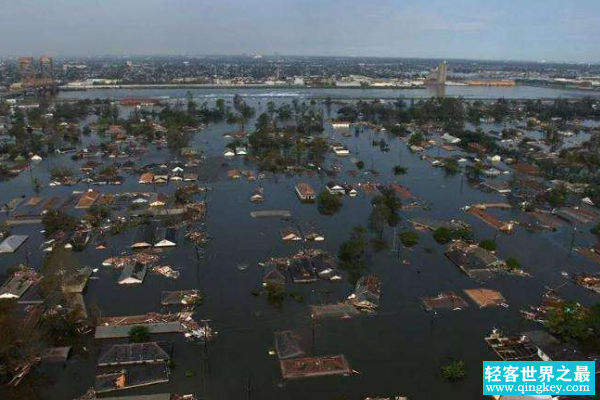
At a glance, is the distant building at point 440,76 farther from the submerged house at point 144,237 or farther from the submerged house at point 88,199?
the submerged house at point 144,237

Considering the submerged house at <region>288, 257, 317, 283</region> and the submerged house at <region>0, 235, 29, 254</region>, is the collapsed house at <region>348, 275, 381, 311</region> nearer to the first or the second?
the submerged house at <region>288, 257, 317, 283</region>

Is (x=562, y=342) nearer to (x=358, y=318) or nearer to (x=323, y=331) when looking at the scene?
(x=358, y=318)

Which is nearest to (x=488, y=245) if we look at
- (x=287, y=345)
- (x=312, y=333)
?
(x=312, y=333)

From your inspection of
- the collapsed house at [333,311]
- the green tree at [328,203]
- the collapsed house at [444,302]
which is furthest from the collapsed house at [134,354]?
the green tree at [328,203]

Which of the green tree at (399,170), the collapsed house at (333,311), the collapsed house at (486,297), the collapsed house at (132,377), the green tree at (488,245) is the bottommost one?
the collapsed house at (132,377)

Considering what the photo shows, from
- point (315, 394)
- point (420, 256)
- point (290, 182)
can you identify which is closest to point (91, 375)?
point (315, 394)

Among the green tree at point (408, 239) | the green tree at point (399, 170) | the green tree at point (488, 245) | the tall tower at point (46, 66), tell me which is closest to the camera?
the green tree at point (488, 245)

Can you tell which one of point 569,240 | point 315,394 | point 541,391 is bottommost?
point 315,394

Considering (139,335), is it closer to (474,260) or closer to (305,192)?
(474,260)

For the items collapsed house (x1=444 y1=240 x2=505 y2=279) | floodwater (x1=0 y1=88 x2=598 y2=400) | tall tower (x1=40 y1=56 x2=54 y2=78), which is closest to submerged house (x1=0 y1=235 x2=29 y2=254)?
floodwater (x1=0 y1=88 x2=598 y2=400)
